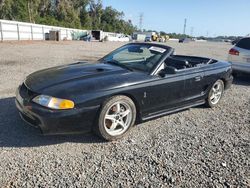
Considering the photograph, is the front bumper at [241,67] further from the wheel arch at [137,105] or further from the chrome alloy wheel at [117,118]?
the chrome alloy wheel at [117,118]

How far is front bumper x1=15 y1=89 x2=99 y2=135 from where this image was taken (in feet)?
9.73

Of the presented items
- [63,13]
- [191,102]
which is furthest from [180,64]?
[63,13]

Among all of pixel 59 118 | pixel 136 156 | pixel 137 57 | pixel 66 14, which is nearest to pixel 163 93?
pixel 137 57

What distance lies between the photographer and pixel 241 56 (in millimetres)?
7953

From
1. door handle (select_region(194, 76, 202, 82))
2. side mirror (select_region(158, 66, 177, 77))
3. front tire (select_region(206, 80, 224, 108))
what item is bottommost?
front tire (select_region(206, 80, 224, 108))

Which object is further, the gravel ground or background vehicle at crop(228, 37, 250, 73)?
background vehicle at crop(228, 37, 250, 73)

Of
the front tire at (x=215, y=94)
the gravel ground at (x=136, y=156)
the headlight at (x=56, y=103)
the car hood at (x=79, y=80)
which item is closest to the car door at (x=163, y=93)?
the car hood at (x=79, y=80)

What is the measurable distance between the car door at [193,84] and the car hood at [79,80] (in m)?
1.00

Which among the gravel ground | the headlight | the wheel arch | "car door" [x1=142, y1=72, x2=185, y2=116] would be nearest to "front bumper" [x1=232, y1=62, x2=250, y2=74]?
the gravel ground

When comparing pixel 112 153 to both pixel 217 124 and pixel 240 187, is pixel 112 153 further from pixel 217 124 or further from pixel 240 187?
pixel 217 124

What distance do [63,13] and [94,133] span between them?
66536 millimetres

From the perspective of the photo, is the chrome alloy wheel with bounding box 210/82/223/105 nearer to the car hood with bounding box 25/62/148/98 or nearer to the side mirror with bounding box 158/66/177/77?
the side mirror with bounding box 158/66/177/77

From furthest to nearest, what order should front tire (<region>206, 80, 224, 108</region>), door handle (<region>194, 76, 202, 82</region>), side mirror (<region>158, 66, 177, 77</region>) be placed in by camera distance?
front tire (<region>206, 80, 224, 108</region>) < door handle (<region>194, 76, 202, 82</region>) < side mirror (<region>158, 66, 177, 77</region>)

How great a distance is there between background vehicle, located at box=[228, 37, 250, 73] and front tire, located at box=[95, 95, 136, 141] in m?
5.95
